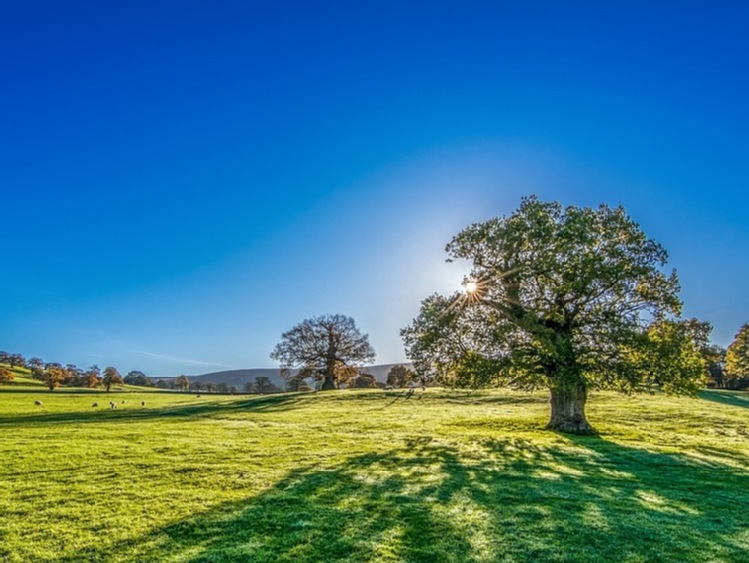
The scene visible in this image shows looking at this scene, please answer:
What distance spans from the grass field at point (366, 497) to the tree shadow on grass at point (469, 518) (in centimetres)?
5

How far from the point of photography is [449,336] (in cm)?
2658

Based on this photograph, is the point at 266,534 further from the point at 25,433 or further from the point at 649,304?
the point at 649,304

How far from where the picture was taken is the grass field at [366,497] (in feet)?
23.9

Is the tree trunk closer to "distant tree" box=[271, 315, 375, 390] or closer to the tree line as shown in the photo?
the tree line

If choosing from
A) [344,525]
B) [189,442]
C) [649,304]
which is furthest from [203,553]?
[649,304]

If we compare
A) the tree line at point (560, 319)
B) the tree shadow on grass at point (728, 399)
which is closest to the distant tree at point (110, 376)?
the tree line at point (560, 319)

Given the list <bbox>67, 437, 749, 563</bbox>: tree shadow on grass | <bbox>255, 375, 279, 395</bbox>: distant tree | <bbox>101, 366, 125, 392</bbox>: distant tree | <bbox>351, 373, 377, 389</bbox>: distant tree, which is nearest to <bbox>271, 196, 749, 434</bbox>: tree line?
<bbox>67, 437, 749, 563</bbox>: tree shadow on grass

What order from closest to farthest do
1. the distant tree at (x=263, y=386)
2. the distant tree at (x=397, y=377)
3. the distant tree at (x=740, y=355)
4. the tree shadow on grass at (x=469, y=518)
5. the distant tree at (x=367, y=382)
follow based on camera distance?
the tree shadow on grass at (x=469, y=518) → the distant tree at (x=740, y=355) → the distant tree at (x=397, y=377) → the distant tree at (x=367, y=382) → the distant tree at (x=263, y=386)

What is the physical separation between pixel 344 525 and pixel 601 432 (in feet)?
71.5

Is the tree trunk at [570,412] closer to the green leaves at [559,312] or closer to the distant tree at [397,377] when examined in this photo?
the green leaves at [559,312]

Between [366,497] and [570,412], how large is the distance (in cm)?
1854

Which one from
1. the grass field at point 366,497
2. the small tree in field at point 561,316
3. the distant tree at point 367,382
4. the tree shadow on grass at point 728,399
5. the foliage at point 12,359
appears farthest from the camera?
the foliage at point 12,359

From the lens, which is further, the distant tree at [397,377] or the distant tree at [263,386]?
the distant tree at [263,386]

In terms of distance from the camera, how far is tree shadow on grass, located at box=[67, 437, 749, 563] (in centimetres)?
710
